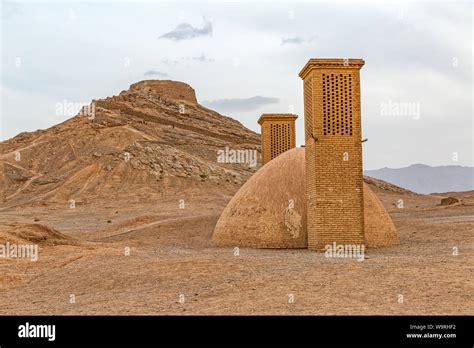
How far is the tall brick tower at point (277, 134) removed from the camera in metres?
21.1

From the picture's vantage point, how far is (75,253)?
1639cm

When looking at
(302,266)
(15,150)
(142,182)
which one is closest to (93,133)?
(15,150)

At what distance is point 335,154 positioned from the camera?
15.0m

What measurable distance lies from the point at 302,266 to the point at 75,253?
7.49 metres
